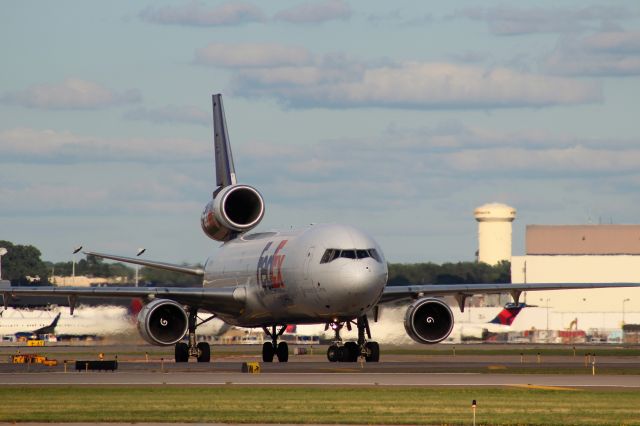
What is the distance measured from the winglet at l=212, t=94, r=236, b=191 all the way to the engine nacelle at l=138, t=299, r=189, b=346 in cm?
1387

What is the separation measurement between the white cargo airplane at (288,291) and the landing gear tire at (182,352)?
0.14ft

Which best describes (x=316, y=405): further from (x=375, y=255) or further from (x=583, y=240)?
(x=583, y=240)

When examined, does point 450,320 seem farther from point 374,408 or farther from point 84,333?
point 84,333

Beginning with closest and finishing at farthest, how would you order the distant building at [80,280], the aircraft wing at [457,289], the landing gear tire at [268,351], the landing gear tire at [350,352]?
the landing gear tire at [350,352]
the aircraft wing at [457,289]
the landing gear tire at [268,351]
the distant building at [80,280]

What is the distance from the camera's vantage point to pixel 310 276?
54.0m

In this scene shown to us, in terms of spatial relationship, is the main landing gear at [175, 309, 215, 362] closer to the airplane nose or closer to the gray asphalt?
the airplane nose

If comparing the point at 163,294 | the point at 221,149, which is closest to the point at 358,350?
the point at 163,294

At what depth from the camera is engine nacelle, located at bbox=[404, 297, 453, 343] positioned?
57219mm

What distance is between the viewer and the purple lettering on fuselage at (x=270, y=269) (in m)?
56.7

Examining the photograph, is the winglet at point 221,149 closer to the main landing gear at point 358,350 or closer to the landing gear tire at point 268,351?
the landing gear tire at point 268,351

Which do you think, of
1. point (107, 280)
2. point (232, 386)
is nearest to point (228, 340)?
point (107, 280)

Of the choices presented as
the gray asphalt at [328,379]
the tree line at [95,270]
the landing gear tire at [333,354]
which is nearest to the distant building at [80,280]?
the tree line at [95,270]

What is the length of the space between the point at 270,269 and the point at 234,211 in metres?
9.66

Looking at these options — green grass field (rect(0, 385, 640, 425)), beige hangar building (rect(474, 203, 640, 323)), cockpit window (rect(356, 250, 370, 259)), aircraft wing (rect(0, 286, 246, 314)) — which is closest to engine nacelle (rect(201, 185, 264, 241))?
aircraft wing (rect(0, 286, 246, 314))
